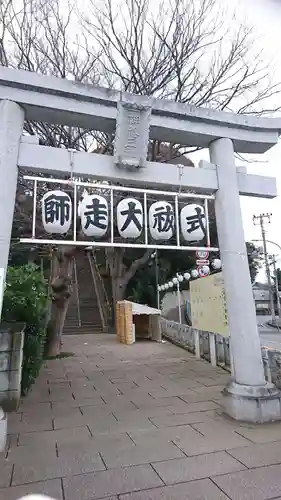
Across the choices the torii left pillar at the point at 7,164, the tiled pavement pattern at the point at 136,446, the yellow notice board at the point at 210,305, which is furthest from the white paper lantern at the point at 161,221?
the yellow notice board at the point at 210,305

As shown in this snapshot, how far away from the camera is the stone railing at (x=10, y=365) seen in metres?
5.20

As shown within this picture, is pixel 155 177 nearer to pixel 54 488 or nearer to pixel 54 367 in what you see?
pixel 54 488

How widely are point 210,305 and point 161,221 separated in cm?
370

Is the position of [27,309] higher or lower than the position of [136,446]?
higher

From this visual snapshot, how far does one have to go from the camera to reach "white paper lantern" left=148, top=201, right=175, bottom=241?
4895 mm

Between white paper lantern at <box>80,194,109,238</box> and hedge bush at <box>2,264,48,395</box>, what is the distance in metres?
1.90

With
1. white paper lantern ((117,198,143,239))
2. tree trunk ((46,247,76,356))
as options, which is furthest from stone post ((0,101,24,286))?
tree trunk ((46,247,76,356))

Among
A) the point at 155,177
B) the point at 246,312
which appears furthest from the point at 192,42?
the point at 246,312

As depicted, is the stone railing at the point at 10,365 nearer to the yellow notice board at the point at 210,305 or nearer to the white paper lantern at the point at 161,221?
the white paper lantern at the point at 161,221

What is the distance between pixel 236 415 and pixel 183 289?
2107 cm

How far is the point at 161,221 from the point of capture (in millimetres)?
4914

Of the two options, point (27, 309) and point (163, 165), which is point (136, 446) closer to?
point (27, 309)

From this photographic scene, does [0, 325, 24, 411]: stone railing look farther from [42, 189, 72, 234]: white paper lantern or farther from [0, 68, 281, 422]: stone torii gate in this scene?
[42, 189, 72, 234]: white paper lantern

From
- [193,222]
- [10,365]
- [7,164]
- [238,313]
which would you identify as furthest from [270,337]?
[7,164]
